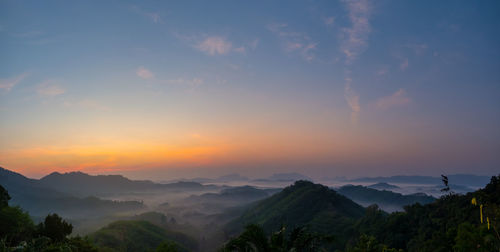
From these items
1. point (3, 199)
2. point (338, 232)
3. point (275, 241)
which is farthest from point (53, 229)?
point (338, 232)

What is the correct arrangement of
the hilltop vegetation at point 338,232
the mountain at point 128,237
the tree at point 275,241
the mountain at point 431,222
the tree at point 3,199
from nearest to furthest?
the tree at point 275,241, the hilltop vegetation at point 338,232, the tree at point 3,199, the mountain at point 431,222, the mountain at point 128,237

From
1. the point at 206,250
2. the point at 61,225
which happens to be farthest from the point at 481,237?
the point at 206,250

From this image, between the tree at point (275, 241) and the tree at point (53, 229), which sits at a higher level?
the tree at point (275, 241)

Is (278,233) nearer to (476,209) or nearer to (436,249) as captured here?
(436,249)

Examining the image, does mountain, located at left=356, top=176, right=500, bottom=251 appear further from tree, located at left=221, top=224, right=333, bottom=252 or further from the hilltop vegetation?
tree, located at left=221, top=224, right=333, bottom=252

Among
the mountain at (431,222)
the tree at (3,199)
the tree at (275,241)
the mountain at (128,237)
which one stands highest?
the tree at (275,241)

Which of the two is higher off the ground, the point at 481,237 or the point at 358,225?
the point at 481,237

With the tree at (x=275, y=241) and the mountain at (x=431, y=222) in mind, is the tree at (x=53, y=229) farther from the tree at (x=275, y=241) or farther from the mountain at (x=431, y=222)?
the mountain at (x=431, y=222)

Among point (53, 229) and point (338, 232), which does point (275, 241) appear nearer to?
point (53, 229)

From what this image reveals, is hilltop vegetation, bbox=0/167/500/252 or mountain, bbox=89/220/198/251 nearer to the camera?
hilltop vegetation, bbox=0/167/500/252

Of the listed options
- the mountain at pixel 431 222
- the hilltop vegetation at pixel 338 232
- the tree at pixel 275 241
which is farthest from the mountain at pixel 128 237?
the tree at pixel 275 241

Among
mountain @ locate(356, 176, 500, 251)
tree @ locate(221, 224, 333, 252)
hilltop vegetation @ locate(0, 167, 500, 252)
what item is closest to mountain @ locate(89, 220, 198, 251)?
hilltop vegetation @ locate(0, 167, 500, 252)
